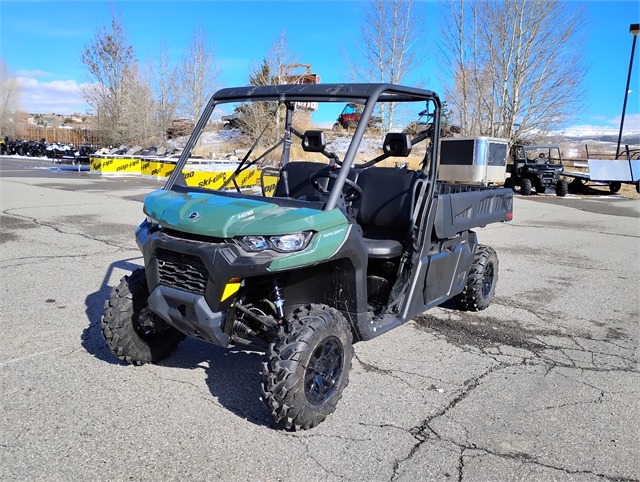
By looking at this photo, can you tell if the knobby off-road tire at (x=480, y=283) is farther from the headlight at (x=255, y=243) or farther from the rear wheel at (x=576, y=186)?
the rear wheel at (x=576, y=186)

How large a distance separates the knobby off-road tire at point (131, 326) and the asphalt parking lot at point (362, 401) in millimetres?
169

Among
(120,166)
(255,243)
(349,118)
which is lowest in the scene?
(120,166)

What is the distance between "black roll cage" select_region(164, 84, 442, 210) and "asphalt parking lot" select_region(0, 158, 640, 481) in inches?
55.5

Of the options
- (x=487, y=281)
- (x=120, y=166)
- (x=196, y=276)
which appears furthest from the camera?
(x=120, y=166)

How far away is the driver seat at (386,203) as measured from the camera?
499 centimetres

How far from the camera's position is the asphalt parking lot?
3.17 meters

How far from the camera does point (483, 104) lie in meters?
30.9

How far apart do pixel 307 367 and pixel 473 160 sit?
16260mm

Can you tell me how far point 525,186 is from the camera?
22781 millimetres

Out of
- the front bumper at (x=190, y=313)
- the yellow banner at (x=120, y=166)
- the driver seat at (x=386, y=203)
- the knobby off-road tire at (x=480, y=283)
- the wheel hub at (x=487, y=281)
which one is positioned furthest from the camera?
the yellow banner at (x=120, y=166)

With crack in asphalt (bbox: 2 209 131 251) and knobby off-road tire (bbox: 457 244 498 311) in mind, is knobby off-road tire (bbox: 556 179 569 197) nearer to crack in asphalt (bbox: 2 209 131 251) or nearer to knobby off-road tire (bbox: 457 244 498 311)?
knobby off-road tire (bbox: 457 244 498 311)

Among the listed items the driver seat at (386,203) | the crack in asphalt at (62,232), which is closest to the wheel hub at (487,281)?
the driver seat at (386,203)

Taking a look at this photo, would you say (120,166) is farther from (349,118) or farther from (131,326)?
(131,326)

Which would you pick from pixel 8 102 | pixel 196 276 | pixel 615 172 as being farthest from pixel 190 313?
pixel 8 102
